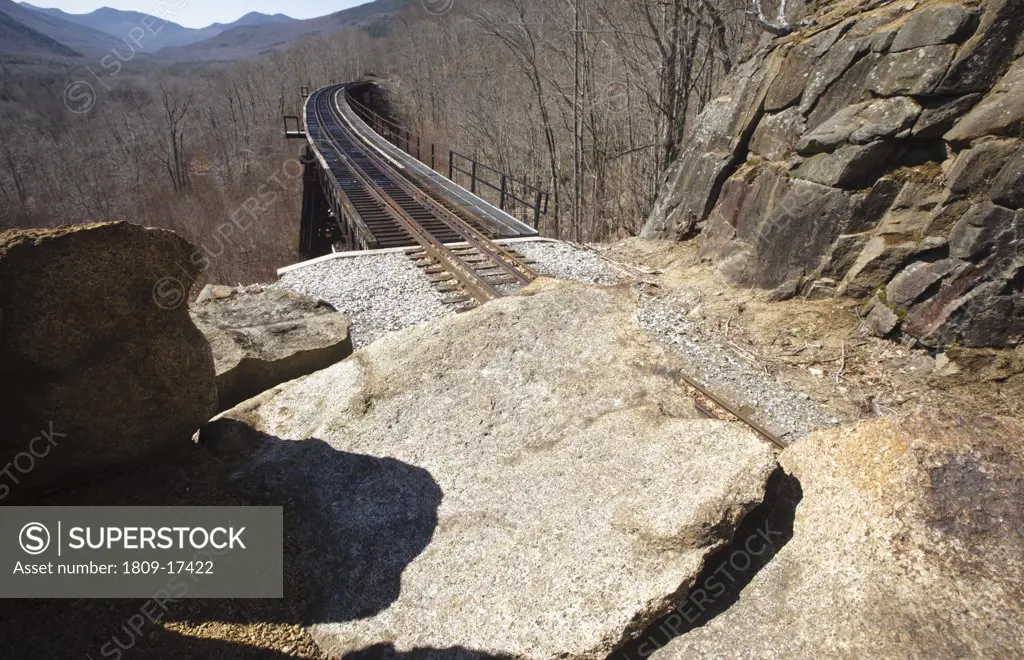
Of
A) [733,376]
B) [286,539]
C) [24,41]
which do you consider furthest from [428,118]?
[24,41]

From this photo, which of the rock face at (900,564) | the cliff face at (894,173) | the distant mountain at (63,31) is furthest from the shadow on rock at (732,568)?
the distant mountain at (63,31)

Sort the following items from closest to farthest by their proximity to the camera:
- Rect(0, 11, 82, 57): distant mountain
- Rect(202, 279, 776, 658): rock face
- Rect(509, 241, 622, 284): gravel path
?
Rect(202, 279, 776, 658): rock face < Rect(509, 241, 622, 284): gravel path < Rect(0, 11, 82, 57): distant mountain

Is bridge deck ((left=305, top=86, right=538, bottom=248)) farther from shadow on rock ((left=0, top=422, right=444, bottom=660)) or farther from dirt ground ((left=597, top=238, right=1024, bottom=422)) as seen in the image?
shadow on rock ((left=0, top=422, right=444, bottom=660))

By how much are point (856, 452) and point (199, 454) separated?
4287 millimetres

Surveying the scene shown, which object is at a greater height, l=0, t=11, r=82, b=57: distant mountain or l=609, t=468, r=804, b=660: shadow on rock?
l=0, t=11, r=82, b=57: distant mountain

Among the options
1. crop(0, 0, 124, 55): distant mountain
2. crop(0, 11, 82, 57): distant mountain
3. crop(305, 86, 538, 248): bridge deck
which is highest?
crop(0, 0, 124, 55): distant mountain

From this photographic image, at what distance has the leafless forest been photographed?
1430 cm

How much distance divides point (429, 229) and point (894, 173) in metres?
7.96

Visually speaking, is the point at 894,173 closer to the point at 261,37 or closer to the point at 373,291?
the point at 373,291

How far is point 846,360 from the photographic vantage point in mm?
5707

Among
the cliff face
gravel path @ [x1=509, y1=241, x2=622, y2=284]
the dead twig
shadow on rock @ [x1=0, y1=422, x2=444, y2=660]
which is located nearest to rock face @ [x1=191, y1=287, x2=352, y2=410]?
shadow on rock @ [x1=0, y1=422, x2=444, y2=660]

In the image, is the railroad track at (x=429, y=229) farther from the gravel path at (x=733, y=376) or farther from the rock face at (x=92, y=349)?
the rock face at (x=92, y=349)

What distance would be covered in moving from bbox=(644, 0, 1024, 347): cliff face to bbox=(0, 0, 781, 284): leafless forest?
220 centimetres

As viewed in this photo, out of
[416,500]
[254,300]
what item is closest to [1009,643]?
[416,500]
